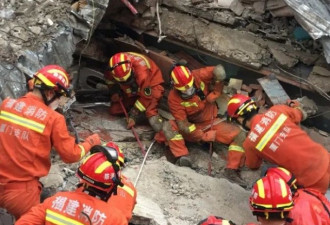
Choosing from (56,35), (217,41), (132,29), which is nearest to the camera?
(56,35)

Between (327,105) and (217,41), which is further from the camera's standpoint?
(217,41)

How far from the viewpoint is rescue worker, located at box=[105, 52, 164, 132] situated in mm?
7605

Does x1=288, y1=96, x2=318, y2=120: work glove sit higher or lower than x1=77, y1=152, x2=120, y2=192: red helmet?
lower

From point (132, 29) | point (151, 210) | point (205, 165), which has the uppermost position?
point (132, 29)

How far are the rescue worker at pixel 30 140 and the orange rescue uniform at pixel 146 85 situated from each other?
2.72m

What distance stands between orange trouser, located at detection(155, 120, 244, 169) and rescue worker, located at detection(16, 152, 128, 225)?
317 centimetres

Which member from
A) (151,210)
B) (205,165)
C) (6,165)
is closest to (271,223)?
(151,210)

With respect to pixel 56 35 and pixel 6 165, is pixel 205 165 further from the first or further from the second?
pixel 6 165

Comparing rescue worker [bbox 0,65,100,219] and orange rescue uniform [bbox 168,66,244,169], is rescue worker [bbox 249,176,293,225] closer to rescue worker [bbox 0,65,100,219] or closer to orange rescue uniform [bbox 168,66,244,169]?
rescue worker [bbox 0,65,100,219]

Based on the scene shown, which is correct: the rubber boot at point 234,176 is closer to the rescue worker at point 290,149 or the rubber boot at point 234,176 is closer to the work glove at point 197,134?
the work glove at point 197,134

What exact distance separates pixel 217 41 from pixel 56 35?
2.88m

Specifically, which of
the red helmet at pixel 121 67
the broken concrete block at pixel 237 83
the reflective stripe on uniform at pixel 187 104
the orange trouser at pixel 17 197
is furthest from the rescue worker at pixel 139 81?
the orange trouser at pixel 17 197

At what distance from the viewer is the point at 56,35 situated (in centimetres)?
643

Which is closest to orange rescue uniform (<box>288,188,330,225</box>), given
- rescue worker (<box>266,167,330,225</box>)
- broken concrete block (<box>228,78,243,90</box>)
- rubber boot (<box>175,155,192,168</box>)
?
rescue worker (<box>266,167,330,225</box>)
